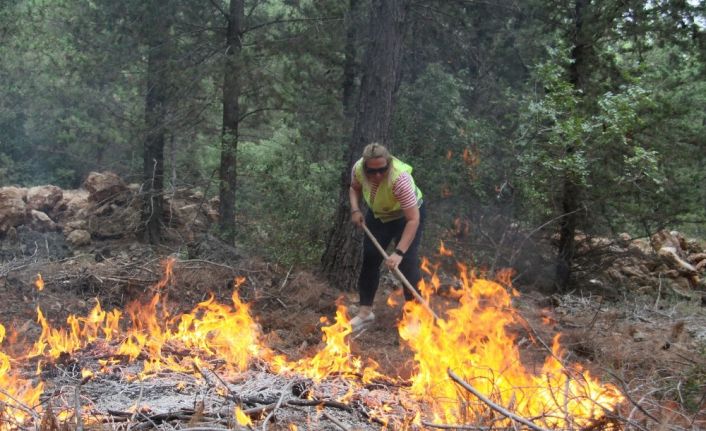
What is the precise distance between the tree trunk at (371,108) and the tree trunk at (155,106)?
4.06 m

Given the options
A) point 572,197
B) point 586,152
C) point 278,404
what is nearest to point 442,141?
point 572,197

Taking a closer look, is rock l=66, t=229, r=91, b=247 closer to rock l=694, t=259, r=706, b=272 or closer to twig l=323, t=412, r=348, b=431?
twig l=323, t=412, r=348, b=431

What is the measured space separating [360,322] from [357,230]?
1869mm

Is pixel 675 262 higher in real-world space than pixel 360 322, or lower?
lower

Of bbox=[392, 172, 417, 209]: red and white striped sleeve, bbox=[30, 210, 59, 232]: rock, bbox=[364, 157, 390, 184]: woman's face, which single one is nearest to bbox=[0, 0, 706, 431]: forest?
bbox=[30, 210, 59, 232]: rock

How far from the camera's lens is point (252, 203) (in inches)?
401

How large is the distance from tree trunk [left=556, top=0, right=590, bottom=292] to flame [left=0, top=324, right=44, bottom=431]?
775cm

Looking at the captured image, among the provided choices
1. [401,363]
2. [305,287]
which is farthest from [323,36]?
[401,363]

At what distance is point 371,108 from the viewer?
7320 mm

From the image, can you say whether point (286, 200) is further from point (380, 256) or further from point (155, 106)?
point (380, 256)

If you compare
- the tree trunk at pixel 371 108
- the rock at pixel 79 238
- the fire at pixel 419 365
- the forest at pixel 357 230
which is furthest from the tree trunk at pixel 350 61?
the fire at pixel 419 365

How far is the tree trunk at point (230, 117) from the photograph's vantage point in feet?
33.2

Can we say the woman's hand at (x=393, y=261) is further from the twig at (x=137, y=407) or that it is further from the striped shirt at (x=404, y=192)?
the twig at (x=137, y=407)

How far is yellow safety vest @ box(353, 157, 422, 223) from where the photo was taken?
512 centimetres
